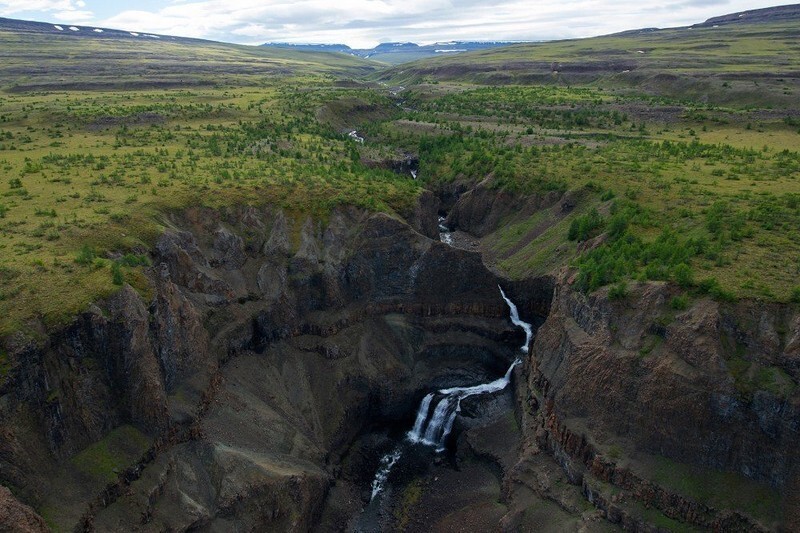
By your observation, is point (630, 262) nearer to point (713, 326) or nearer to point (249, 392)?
point (713, 326)

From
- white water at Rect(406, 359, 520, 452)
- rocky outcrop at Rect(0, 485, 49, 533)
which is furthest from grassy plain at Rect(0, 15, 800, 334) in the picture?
white water at Rect(406, 359, 520, 452)

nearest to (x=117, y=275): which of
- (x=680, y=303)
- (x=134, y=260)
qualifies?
(x=134, y=260)

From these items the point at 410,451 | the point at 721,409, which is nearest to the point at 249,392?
the point at 410,451

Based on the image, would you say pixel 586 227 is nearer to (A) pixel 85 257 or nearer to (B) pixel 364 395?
(B) pixel 364 395

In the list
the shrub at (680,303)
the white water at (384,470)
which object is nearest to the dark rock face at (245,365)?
the white water at (384,470)

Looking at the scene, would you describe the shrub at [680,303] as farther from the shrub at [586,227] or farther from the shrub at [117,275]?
the shrub at [117,275]
